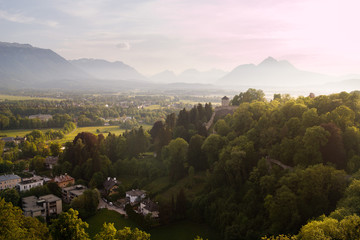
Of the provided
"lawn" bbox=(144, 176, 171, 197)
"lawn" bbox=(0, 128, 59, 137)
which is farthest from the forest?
"lawn" bbox=(0, 128, 59, 137)

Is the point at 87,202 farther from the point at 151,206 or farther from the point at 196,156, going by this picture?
the point at 196,156

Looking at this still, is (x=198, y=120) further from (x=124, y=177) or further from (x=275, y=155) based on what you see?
(x=275, y=155)

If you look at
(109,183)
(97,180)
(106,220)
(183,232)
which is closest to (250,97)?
(109,183)

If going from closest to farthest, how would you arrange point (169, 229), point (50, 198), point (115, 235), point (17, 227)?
point (115, 235) < point (17, 227) < point (169, 229) < point (50, 198)

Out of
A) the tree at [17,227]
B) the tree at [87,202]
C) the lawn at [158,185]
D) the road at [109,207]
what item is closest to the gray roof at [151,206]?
the road at [109,207]

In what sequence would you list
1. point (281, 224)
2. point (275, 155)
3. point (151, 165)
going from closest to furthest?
point (281, 224), point (275, 155), point (151, 165)

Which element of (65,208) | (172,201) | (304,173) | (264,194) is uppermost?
(304,173)

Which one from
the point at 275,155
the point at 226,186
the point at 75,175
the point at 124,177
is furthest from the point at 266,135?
the point at 75,175

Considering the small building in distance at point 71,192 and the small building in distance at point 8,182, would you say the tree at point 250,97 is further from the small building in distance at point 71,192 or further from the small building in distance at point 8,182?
the small building in distance at point 8,182
